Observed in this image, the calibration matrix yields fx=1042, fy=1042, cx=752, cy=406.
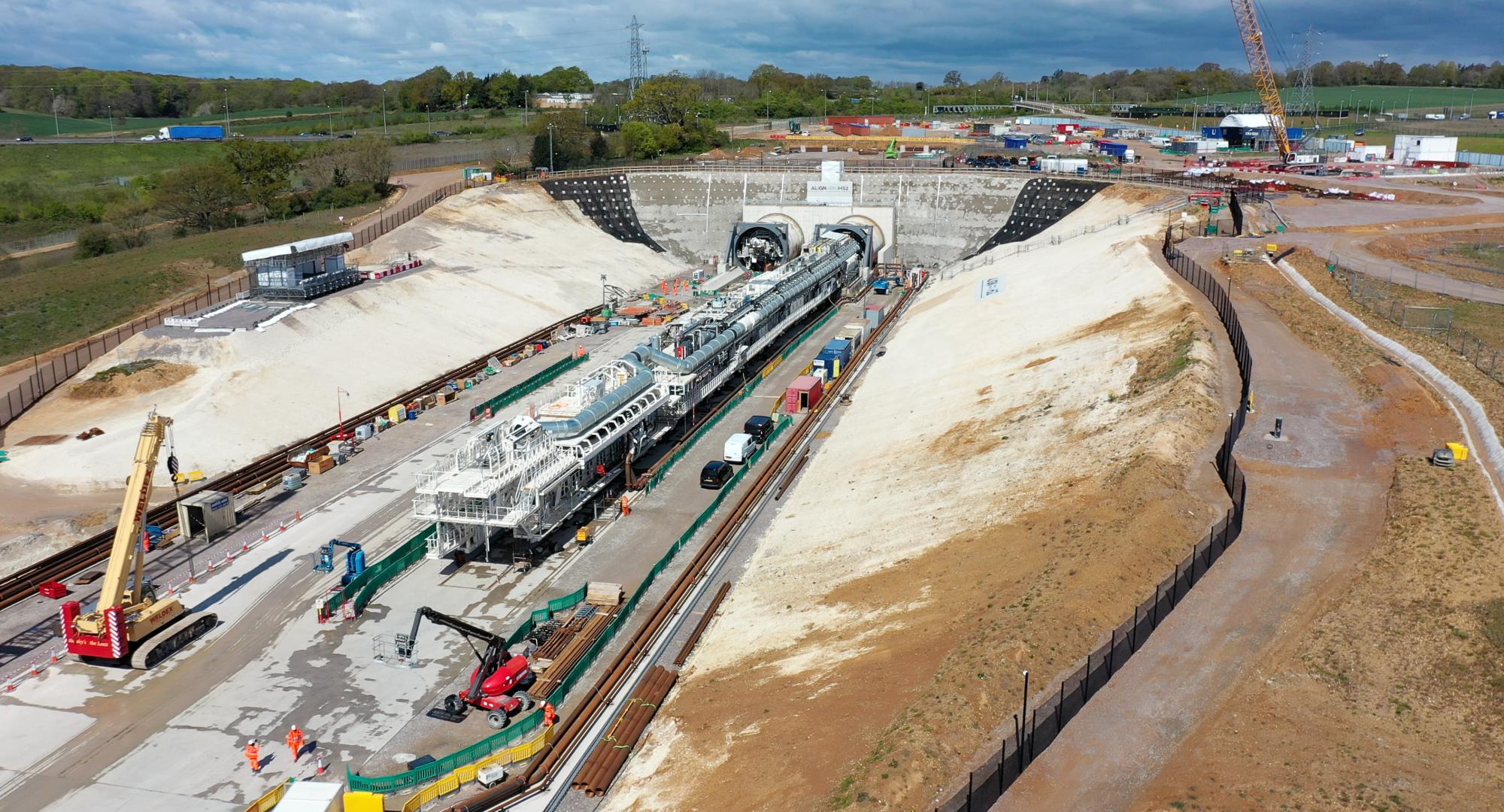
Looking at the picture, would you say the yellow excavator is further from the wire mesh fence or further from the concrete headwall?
the concrete headwall

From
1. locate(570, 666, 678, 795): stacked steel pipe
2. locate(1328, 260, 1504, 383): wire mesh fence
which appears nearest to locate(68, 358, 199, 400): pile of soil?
locate(570, 666, 678, 795): stacked steel pipe

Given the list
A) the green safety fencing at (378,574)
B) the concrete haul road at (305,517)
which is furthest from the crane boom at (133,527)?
the green safety fencing at (378,574)

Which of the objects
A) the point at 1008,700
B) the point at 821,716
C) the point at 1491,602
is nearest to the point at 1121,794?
the point at 1008,700

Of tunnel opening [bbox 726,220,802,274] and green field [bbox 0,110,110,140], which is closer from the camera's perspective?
tunnel opening [bbox 726,220,802,274]

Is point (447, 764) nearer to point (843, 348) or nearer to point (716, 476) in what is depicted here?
point (716, 476)

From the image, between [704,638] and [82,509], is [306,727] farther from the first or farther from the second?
[82,509]

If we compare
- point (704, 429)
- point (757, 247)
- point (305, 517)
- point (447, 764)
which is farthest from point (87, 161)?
point (447, 764)
